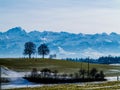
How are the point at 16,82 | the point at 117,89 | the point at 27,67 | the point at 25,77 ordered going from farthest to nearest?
the point at 27,67
the point at 25,77
the point at 16,82
the point at 117,89

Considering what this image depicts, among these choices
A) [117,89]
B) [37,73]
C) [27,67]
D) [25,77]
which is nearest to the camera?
[117,89]

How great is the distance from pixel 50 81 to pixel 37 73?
17091 millimetres

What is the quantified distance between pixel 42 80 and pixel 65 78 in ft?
31.0

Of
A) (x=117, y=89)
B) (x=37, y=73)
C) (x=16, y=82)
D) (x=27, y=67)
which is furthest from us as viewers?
(x=27, y=67)

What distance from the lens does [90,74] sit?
6639 inches

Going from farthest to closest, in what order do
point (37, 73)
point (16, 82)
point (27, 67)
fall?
point (27, 67) → point (37, 73) → point (16, 82)

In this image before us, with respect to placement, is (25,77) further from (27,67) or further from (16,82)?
(27,67)

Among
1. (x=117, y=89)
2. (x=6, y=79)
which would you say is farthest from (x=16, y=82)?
(x=117, y=89)

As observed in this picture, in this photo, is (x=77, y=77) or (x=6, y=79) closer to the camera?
(x=6, y=79)

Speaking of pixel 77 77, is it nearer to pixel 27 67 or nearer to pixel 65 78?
pixel 65 78

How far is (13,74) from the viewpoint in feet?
538

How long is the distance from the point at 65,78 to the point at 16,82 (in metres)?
20.3

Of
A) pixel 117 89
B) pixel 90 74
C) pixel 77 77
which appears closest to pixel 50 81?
pixel 77 77

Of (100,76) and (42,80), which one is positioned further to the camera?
(100,76)
